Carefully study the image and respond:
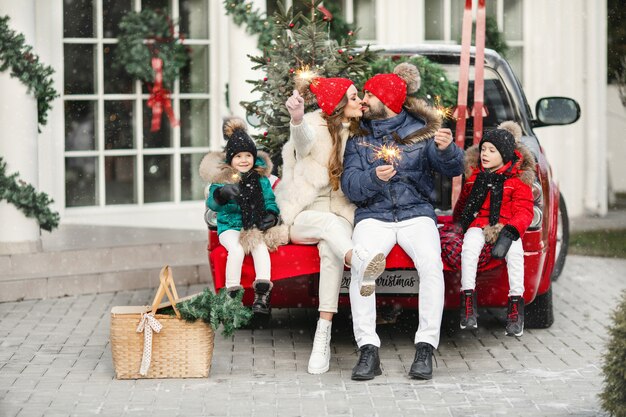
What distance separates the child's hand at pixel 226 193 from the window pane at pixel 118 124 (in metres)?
4.63

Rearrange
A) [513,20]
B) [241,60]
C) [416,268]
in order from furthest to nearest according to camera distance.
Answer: [513,20] < [241,60] < [416,268]

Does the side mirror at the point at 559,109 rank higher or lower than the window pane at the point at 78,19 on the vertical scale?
lower

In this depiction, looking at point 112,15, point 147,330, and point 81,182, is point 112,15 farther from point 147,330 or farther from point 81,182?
point 147,330

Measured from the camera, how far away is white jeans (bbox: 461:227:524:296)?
6.91 metres

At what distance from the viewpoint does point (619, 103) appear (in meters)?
18.9

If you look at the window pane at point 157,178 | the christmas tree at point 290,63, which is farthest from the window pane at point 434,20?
the christmas tree at point 290,63

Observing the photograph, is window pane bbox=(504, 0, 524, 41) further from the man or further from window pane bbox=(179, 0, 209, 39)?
the man

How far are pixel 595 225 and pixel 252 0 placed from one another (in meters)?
5.03

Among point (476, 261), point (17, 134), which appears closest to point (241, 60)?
point (17, 134)

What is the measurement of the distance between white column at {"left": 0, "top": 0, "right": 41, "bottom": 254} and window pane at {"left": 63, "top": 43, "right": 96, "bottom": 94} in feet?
5.82

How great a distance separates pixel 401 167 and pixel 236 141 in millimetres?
982

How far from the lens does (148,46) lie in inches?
456

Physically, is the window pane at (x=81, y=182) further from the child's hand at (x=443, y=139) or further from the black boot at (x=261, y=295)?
the child's hand at (x=443, y=139)

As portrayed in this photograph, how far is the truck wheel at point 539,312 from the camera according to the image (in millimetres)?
8047
